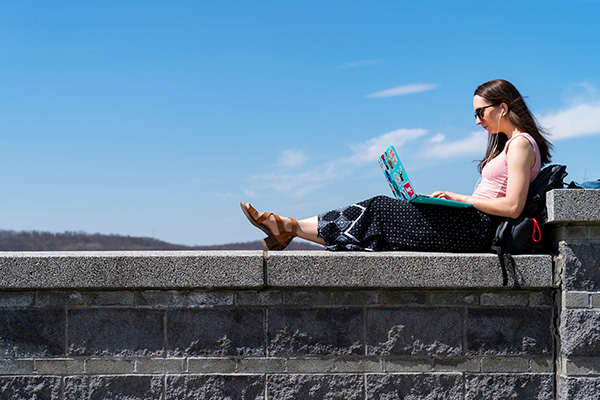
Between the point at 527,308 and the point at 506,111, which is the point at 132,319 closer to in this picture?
the point at 527,308

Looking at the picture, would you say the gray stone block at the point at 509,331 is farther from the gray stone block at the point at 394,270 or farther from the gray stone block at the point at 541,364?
the gray stone block at the point at 394,270

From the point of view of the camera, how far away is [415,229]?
4.54 meters

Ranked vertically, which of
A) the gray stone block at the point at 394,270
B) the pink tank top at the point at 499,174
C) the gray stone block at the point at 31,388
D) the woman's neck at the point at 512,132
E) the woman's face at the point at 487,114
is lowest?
the gray stone block at the point at 31,388

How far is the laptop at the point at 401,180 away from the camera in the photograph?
14.4 feet

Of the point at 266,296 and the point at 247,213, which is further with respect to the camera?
the point at 247,213

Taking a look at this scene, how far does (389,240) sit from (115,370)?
211cm

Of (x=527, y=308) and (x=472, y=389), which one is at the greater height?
(x=527, y=308)

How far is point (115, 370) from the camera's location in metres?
4.36

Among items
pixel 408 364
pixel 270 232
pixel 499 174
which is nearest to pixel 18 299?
pixel 270 232

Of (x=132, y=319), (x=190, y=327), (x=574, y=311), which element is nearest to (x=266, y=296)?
(x=190, y=327)

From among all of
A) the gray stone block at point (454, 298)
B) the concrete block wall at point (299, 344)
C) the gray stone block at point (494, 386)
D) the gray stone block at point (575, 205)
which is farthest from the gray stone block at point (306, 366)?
the gray stone block at point (575, 205)

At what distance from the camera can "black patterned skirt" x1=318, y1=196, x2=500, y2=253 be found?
4508 mm

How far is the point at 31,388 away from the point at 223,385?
1.35 m

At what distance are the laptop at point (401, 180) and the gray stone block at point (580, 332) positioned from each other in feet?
3.29
